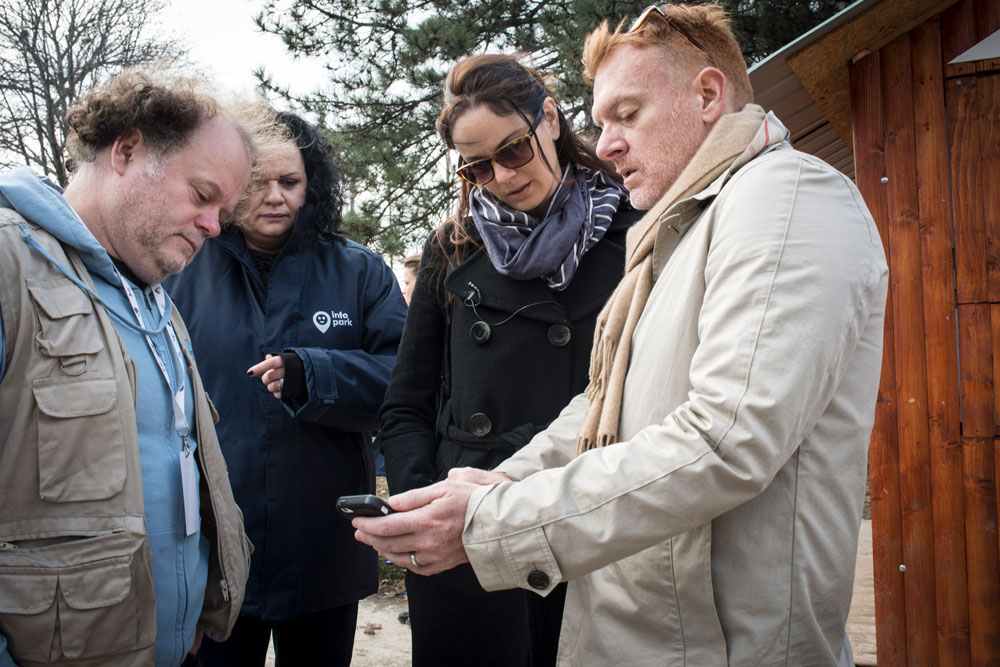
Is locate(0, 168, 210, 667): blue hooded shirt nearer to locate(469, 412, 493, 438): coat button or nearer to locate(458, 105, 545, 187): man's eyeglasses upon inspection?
locate(469, 412, 493, 438): coat button

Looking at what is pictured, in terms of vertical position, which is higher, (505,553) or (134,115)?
(134,115)

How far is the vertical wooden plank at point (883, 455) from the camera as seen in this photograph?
378 centimetres

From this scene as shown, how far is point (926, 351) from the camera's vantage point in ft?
12.1

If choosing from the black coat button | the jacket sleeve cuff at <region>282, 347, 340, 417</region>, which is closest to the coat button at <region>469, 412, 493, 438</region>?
the jacket sleeve cuff at <region>282, 347, 340, 417</region>

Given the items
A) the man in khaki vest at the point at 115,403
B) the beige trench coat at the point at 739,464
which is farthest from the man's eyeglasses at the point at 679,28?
the man in khaki vest at the point at 115,403

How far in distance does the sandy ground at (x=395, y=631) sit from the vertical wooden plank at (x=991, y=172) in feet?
6.32

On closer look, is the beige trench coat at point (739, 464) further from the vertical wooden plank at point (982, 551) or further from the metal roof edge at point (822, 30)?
the vertical wooden plank at point (982, 551)

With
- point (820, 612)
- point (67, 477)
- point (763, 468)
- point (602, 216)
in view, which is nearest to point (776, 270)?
point (763, 468)

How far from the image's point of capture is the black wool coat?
2355mm

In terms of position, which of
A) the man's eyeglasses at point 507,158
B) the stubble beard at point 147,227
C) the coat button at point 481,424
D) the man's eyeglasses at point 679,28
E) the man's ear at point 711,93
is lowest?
the coat button at point 481,424

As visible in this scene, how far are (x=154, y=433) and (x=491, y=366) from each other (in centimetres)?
95

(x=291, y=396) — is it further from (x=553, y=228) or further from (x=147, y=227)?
(x=553, y=228)

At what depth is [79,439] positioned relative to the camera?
168 cm

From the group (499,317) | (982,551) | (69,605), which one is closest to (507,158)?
(499,317)
